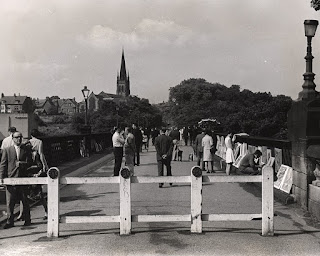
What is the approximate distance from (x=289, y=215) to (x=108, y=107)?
12775cm

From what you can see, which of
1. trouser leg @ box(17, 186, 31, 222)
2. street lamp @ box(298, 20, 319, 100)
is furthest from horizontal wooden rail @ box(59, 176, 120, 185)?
street lamp @ box(298, 20, 319, 100)

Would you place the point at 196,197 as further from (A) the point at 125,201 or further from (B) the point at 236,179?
(A) the point at 125,201

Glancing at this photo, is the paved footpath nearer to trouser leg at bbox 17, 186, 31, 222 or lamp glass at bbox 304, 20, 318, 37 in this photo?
trouser leg at bbox 17, 186, 31, 222

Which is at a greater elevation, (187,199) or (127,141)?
(127,141)

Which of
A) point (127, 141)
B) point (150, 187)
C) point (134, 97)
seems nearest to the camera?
point (150, 187)

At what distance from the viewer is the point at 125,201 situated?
732 cm

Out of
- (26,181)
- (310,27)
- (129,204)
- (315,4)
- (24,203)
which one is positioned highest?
(315,4)

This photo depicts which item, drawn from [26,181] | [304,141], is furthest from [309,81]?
[26,181]

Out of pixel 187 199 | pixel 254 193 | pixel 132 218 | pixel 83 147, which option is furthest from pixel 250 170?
pixel 83 147

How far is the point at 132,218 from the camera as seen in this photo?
24.3 feet

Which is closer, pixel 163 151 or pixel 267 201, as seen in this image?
pixel 267 201

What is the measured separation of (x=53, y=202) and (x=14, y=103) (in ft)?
532

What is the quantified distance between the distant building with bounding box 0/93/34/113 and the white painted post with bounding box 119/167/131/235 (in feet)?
513

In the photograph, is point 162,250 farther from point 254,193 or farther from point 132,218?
point 254,193
